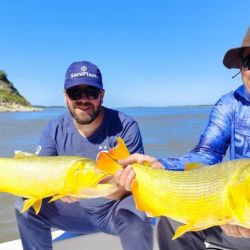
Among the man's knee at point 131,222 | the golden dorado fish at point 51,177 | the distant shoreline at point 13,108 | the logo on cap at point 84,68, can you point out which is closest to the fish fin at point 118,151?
the golden dorado fish at point 51,177

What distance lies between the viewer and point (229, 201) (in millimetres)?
2055

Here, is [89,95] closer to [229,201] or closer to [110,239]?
[110,239]

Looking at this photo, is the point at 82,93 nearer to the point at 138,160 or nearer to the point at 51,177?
the point at 51,177

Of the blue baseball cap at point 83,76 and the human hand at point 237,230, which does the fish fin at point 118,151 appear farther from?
the blue baseball cap at point 83,76

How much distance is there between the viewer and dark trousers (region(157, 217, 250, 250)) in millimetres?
2925

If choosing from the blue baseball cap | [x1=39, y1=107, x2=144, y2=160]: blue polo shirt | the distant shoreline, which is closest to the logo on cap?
the blue baseball cap

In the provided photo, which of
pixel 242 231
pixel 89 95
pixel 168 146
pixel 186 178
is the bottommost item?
pixel 168 146

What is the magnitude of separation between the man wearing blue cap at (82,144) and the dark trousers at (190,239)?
30 cm

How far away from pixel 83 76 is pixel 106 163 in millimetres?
1595

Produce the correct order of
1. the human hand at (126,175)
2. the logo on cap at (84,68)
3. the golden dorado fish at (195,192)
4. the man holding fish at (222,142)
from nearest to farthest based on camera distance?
the golden dorado fish at (195,192), the human hand at (126,175), the man holding fish at (222,142), the logo on cap at (84,68)

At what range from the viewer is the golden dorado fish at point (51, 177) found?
2.84m

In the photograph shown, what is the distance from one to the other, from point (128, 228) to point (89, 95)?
1286mm

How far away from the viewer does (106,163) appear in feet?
8.08

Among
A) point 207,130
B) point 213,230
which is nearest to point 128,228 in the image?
point 213,230
